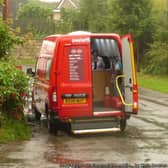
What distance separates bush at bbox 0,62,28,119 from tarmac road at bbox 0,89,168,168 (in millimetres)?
787

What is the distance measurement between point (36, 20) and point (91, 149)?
62.0 meters

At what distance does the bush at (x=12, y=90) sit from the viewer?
13.6m

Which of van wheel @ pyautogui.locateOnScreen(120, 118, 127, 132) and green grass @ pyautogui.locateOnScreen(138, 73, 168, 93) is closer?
van wheel @ pyautogui.locateOnScreen(120, 118, 127, 132)

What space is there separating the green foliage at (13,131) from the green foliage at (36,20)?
165 feet

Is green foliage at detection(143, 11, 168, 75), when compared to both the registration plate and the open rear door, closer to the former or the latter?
the open rear door

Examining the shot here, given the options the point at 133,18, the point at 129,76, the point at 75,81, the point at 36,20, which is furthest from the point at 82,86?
the point at 36,20

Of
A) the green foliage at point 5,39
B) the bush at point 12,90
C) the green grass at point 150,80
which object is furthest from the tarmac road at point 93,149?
the green grass at point 150,80

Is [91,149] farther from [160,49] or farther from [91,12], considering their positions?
[91,12]

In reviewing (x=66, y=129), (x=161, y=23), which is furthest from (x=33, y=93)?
(x=161, y=23)

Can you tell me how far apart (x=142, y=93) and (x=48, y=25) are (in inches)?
1627

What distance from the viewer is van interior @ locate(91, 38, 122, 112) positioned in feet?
50.7

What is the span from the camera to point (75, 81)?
14.3m

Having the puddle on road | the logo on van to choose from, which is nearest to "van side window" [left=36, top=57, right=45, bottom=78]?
the puddle on road

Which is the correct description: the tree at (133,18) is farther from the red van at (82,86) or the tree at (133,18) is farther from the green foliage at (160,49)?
the red van at (82,86)
